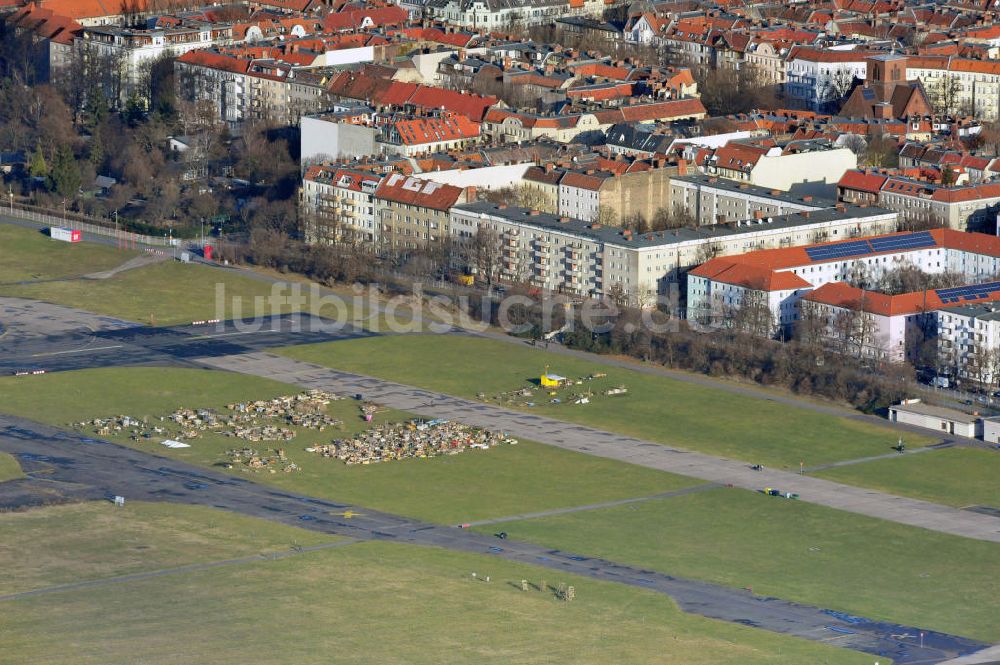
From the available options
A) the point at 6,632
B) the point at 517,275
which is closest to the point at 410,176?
the point at 517,275

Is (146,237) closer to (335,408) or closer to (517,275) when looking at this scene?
(517,275)

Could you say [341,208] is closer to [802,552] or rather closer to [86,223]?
[86,223]

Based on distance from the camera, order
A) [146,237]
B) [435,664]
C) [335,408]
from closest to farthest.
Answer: [435,664] < [335,408] < [146,237]

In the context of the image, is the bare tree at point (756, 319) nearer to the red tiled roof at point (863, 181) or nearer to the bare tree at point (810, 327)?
the bare tree at point (810, 327)

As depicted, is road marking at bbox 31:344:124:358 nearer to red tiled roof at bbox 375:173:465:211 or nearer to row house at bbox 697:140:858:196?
red tiled roof at bbox 375:173:465:211

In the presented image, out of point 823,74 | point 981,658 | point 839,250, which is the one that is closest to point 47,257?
point 839,250

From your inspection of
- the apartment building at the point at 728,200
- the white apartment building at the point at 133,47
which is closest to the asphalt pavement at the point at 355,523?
the apartment building at the point at 728,200
